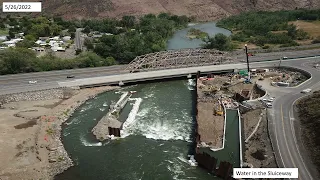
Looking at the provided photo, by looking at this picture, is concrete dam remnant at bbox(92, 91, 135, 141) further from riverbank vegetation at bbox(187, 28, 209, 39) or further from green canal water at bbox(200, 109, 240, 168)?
riverbank vegetation at bbox(187, 28, 209, 39)

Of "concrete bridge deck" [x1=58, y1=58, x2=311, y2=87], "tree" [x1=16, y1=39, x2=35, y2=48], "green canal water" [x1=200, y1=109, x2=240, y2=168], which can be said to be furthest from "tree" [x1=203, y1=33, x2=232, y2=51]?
"tree" [x1=16, y1=39, x2=35, y2=48]

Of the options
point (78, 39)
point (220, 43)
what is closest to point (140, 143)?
point (220, 43)

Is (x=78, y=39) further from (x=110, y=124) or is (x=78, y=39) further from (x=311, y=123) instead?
(x=311, y=123)

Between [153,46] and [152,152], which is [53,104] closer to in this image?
[152,152]

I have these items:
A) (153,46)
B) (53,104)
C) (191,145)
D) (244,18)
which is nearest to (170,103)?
(191,145)

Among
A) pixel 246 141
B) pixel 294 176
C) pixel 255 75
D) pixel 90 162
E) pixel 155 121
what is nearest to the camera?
pixel 294 176

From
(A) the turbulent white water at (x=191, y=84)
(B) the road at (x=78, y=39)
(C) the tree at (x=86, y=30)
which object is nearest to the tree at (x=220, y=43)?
(A) the turbulent white water at (x=191, y=84)
